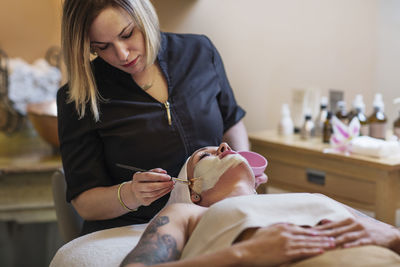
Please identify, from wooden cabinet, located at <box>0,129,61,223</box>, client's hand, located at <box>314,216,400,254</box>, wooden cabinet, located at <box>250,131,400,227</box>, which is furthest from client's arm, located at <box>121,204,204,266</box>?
wooden cabinet, located at <box>0,129,61,223</box>

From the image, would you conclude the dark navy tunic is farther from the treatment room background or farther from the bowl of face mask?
the treatment room background

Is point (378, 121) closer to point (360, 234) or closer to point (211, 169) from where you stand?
point (211, 169)

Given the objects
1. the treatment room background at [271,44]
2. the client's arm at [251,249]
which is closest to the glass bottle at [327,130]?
the treatment room background at [271,44]

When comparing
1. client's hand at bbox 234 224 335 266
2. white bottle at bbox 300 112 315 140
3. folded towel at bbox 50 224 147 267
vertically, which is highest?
client's hand at bbox 234 224 335 266

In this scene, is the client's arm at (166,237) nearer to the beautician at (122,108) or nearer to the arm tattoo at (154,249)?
the arm tattoo at (154,249)

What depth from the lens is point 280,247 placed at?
1.03 meters

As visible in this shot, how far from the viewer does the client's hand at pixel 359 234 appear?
42.8 inches

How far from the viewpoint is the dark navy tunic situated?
1.60m

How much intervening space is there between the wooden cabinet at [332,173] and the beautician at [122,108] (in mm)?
632

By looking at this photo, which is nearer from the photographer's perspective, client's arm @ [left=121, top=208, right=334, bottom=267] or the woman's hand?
client's arm @ [left=121, top=208, right=334, bottom=267]

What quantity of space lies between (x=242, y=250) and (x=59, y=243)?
1.94 metres

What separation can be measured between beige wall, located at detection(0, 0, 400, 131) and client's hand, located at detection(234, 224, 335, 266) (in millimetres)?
1658

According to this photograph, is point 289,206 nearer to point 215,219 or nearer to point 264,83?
point 215,219

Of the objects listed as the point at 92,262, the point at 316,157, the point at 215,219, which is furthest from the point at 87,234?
the point at 316,157
